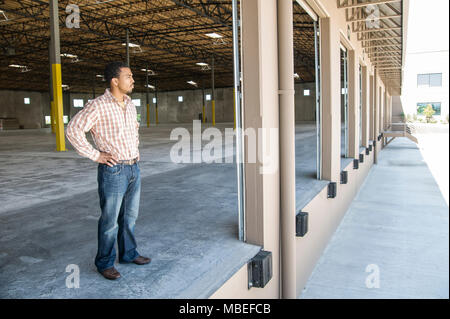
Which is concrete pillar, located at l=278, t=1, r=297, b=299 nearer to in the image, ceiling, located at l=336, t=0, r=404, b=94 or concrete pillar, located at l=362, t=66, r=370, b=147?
ceiling, located at l=336, t=0, r=404, b=94

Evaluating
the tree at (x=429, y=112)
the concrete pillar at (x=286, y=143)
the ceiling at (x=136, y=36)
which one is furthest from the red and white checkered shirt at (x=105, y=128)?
the tree at (x=429, y=112)

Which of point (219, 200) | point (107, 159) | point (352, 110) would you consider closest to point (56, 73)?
point (352, 110)

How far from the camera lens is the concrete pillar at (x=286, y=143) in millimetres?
4262

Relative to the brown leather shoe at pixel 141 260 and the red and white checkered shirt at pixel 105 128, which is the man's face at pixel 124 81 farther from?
the brown leather shoe at pixel 141 260

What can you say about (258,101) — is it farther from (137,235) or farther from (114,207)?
(137,235)

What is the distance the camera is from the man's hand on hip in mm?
2751

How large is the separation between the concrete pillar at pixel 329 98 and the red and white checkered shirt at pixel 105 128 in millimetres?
5360

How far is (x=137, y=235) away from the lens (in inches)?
158

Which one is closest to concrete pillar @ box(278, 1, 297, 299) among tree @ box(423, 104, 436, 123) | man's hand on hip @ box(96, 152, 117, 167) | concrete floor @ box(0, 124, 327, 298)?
concrete floor @ box(0, 124, 327, 298)

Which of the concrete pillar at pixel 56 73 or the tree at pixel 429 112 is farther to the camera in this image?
the tree at pixel 429 112
